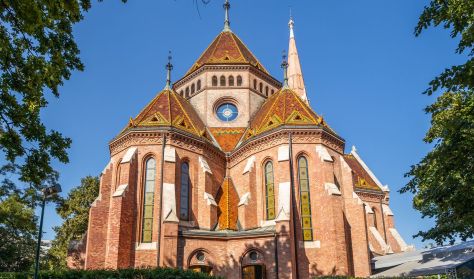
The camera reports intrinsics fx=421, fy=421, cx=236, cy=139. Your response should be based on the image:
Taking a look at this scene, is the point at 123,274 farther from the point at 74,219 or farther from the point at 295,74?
the point at 295,74

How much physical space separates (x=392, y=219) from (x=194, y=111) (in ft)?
67.8

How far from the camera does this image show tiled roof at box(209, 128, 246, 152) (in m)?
32.4

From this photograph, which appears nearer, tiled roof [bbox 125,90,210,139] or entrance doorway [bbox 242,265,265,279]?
entrance doorway [bbox 242,265,265,279]

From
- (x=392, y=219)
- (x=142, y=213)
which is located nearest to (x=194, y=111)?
(x=142, y=213)

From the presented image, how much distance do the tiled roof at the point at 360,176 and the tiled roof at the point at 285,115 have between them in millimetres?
10071

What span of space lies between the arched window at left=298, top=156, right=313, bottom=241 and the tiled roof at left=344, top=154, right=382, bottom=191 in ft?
35.8

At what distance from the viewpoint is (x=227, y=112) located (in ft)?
117

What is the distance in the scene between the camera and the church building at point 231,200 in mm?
24375

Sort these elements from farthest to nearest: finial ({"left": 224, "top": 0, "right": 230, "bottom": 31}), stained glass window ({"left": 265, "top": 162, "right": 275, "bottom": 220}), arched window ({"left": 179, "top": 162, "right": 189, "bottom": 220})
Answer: finial ({"left": 224, "top": 0, "right": 230, "bottom": 31}) < stained glass window ({"left": 265, "top": 162, "right": 275, "bottom": 220}) < arched window ({"left": 179, "top": 162, "right": 189, "bottom": 220})

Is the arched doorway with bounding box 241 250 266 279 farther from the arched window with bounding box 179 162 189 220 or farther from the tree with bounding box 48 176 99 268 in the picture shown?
the tree with bounding box 48 176 99 268

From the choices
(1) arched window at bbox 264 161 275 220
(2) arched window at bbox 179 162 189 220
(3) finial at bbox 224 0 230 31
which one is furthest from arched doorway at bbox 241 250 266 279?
(3) finial at bbox 224 0 230 31

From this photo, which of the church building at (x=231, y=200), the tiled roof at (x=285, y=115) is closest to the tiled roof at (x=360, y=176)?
the church building at (x=231, y=200)

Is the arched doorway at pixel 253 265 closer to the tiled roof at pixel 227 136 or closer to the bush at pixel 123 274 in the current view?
the bush at pixel 123 274

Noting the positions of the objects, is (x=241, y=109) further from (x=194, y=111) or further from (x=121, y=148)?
(x=121, y=148)
